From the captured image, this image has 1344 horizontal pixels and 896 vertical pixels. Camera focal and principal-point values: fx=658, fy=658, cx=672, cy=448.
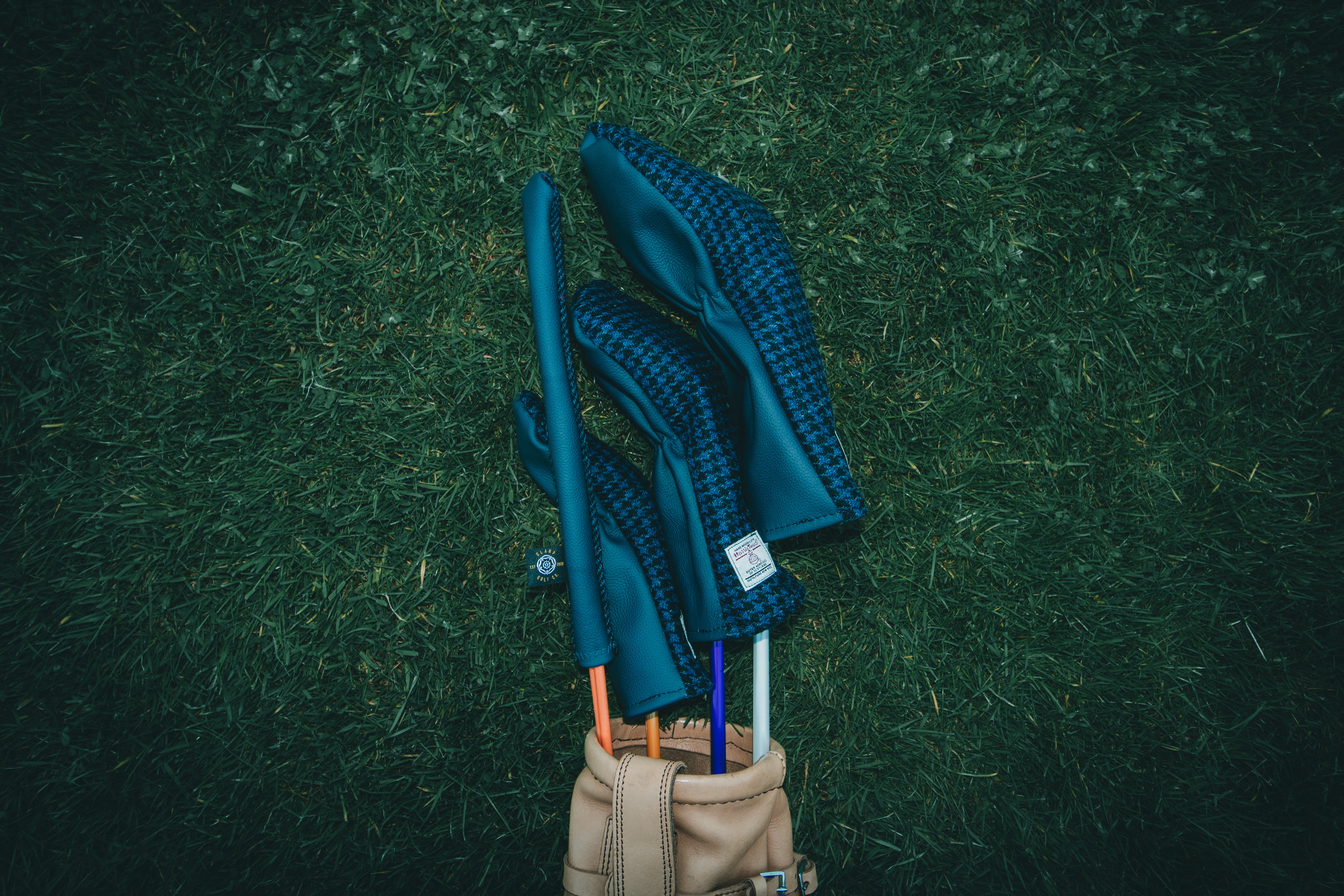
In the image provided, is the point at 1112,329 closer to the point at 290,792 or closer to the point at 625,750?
the point at 625,750

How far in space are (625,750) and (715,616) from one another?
478mm

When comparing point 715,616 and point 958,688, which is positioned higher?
point 715,616

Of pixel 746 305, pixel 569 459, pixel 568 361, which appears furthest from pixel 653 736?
→ pixel 746 305

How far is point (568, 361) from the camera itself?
5.17ft

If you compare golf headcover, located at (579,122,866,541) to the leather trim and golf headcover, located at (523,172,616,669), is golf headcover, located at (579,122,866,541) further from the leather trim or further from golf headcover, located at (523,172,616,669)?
the leather trim

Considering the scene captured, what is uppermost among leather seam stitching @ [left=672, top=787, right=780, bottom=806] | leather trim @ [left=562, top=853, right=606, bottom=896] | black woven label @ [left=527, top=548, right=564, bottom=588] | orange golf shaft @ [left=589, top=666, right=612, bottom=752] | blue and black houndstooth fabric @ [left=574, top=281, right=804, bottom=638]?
blue and black houndstooth fabric @ [left=574, top=281, right=804, bottom=638]

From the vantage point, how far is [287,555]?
1.90m

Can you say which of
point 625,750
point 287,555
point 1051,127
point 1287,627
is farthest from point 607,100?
point 1287,627

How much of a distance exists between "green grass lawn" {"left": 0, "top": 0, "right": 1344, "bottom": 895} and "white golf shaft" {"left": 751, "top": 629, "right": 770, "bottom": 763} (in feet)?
1.07

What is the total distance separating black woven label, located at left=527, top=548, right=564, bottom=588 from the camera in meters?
1.77

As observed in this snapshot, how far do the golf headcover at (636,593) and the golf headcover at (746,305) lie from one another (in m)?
0.30

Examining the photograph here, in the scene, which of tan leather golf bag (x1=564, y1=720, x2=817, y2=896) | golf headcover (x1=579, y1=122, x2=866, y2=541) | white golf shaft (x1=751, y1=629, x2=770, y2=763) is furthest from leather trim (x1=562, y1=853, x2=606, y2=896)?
golf headcover (x1=579, y1=122, x2=866, y2=541)

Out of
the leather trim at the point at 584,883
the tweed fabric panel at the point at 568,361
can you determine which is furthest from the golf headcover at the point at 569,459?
the leather trim at the point at 584,883

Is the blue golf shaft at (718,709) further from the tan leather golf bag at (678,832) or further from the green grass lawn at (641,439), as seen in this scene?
the green grass lawn at (641,439)
